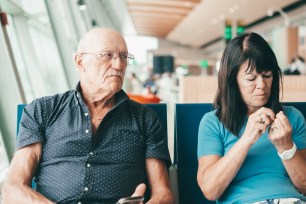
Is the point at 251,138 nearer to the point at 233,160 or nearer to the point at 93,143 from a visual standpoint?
the point at 233,160

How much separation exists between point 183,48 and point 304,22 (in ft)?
59.8

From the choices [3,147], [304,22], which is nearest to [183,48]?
[304,22]

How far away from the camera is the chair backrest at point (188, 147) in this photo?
1967mm

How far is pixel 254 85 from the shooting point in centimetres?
165

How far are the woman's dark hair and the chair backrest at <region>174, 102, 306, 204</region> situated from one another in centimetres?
22

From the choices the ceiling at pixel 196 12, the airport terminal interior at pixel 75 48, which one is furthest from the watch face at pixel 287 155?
the ceiling at pixel 196 12

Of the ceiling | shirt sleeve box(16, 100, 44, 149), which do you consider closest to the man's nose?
shirt sleeve box(16, 100, 44, 149)

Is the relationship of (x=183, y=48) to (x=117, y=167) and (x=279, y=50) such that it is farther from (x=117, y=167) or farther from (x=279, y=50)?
(x=117, y=167)

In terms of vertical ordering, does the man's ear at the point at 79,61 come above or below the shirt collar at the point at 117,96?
above

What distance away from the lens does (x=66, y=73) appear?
5047 mm

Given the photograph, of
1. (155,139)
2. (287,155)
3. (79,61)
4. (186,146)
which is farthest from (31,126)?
(287,155)

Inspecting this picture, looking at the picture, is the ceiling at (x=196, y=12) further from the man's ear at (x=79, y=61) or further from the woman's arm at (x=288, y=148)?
the woman's arm at (x=288, y=148)

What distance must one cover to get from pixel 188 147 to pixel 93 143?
52cm

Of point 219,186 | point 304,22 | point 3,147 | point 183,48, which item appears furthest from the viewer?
point 183,48
